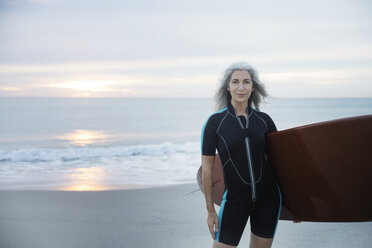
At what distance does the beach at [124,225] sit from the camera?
3.03 metres

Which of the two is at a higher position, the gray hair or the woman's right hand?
the gray hair

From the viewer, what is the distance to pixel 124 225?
3408 millimetres

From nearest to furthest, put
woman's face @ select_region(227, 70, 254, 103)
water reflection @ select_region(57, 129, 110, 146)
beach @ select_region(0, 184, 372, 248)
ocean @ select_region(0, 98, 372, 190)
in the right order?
woman's face @ select_region(227, 70, 254, 103), beach @ select_region(0, 184, 372, 248), ocean @ select_region(0, 98, 372, 190), water reflection @ select_region(57, 129, 110, 146)

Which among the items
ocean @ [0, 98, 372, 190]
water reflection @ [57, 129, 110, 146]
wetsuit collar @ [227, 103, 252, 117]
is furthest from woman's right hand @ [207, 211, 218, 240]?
water reflection @ [57, 129, 110, 146]

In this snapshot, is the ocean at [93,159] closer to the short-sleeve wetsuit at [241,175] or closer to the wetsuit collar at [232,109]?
the wetsuit collar at [232,109]

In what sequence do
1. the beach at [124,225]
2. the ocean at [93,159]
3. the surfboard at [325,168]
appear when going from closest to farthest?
A: the surfboard at [325,168]
the beach at [124,225]
the ocean at [93,159]

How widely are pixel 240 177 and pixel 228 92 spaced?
18.7 inches

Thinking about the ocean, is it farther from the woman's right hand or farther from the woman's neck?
the woman's right hand

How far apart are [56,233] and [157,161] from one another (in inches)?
169

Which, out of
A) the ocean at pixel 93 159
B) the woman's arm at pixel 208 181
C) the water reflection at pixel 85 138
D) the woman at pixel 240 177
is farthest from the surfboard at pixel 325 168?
the water reflection at pixel 85 138

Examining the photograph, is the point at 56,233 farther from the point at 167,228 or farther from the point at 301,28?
the point at 301,28

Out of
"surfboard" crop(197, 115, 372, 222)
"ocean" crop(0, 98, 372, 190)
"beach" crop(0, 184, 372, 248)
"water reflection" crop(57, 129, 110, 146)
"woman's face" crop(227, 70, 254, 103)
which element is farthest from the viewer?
"water reflection" crop(57, 129, 110, 146)

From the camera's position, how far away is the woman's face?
→ 5.82ft

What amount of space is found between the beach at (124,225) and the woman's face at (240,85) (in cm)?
163
